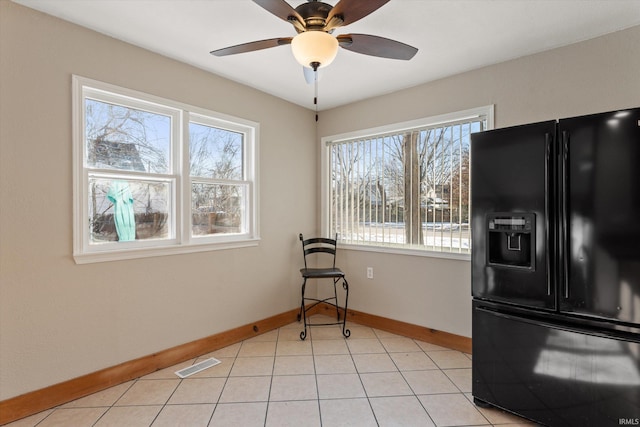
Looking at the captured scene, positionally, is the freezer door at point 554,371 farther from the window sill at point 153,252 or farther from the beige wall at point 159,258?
the window sill at point 153,252

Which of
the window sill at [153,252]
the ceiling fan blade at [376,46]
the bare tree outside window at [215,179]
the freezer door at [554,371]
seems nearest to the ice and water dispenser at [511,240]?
the freezer door at [554,371]

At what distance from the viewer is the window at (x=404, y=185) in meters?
2.85

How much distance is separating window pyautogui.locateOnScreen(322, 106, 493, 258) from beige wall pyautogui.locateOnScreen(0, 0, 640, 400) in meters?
0.15

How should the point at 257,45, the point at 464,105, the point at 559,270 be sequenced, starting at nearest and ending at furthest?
the point at 559,270, the point at 257,45, the point at 464,105

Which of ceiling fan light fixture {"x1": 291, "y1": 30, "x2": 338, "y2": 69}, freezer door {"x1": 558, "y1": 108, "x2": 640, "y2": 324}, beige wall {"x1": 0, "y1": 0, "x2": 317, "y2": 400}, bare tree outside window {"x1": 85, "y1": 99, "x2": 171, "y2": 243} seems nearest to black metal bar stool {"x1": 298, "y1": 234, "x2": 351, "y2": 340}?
beige wall {"x1": 0, "y1": 0, "x2": 317, "y2": 400}

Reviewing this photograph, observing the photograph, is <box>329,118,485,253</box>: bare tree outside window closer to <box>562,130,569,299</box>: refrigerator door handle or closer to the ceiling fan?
<box>562,130,569,299</box>: refrigerator door handle

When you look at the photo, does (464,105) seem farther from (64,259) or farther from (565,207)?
(64,259)

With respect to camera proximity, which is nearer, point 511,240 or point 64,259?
point 511,240

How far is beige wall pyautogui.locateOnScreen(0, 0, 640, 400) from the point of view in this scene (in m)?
1.90

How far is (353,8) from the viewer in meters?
1.51

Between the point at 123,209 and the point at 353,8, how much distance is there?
2107 millimetres

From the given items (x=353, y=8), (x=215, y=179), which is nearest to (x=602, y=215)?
(x=353, y=8)

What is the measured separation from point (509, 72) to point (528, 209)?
55.5 inches

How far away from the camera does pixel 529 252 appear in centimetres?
184
